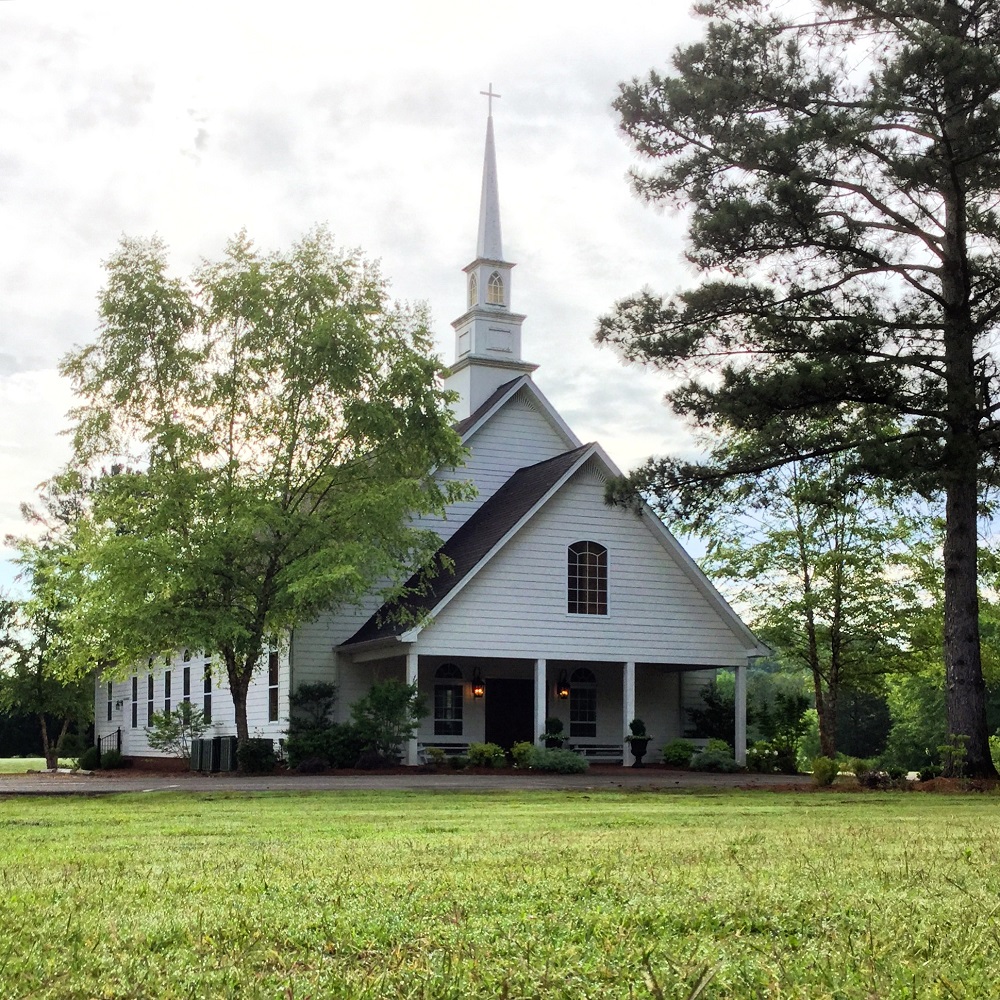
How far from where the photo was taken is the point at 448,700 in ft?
95.5

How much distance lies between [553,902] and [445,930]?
72cm

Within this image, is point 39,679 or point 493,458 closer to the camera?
point 493,458

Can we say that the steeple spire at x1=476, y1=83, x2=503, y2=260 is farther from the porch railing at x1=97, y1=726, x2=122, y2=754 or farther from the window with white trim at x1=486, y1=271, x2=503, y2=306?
the porch railing at x1=97, y1=726, x2=122, y2=754

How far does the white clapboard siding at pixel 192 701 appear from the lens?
2898cm

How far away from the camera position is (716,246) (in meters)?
20.2

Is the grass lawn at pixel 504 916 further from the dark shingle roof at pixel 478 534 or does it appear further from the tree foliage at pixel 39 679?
the tree foliage at pixel 39 679

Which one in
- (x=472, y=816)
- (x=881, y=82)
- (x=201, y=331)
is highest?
(x=881, y=82)

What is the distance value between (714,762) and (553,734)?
3469 mm

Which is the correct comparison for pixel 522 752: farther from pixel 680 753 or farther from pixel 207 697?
pixel 207 697

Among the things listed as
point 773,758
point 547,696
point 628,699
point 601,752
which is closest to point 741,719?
point 773,758

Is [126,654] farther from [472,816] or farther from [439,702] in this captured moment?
[472,816]

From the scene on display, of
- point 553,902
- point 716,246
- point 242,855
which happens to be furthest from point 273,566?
point 553,902

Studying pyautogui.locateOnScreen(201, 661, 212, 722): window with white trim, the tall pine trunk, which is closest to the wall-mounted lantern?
pyautogui.locateOnScreen(201, 661, 212, 722): window with white trim

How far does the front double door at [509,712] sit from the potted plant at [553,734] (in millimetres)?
2865
